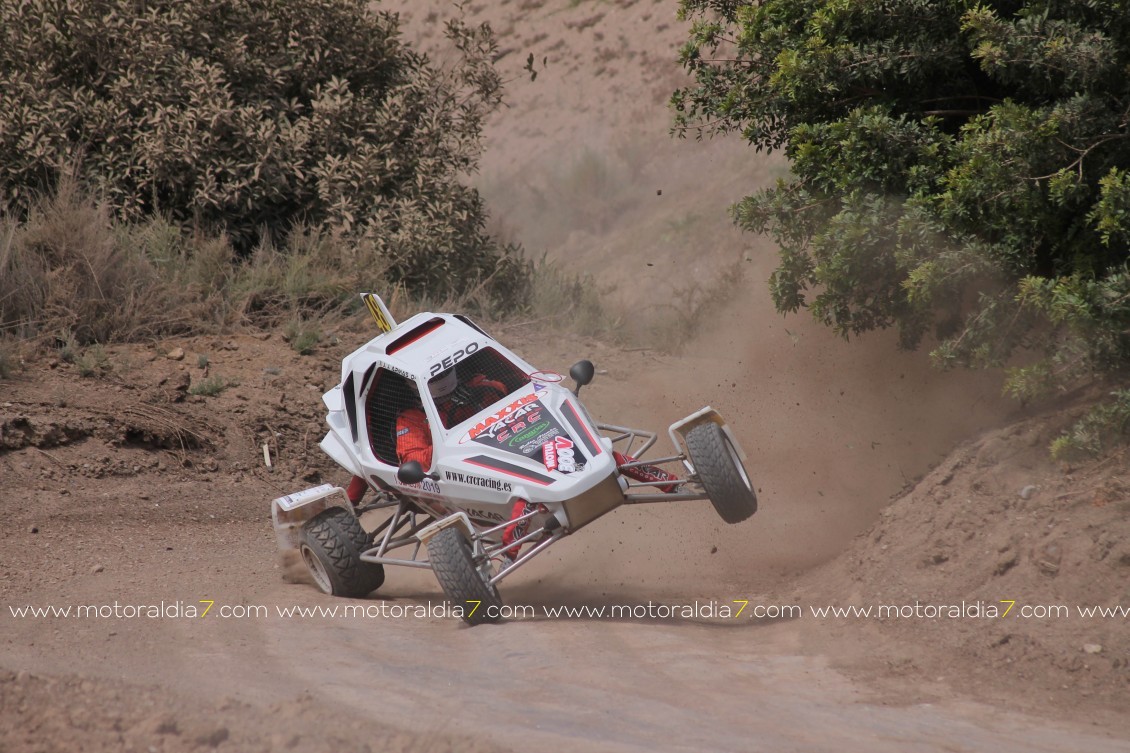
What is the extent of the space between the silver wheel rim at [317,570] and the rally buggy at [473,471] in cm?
1

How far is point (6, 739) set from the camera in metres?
4.46

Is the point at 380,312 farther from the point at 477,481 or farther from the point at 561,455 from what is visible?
the point at 561,455

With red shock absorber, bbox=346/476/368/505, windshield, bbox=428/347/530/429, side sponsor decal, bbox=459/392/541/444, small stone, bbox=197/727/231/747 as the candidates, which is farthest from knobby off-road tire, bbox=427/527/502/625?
small stone, bbox=197/727/231/747

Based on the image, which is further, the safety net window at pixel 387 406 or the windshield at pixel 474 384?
the safety net window at pixel 387 406

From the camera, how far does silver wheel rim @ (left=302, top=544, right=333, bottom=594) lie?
7953 millimetres

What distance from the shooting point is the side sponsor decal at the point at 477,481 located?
7273 millimetres

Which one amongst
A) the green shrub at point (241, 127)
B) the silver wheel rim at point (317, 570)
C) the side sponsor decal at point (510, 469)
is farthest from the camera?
the green shrub at point (241, 127)

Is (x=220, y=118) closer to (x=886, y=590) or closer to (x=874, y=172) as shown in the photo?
(x=874, y=172)

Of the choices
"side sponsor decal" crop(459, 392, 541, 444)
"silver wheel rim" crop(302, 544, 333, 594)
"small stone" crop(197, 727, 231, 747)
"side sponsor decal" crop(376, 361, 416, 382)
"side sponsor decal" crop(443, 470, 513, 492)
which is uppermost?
"side sponsor decal" crop(376, 361, 416, 382)

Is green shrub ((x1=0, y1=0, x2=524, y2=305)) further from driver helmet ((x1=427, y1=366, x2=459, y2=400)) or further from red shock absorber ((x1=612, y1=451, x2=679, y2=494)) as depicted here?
red shock absorber ((x1=612, y1=451, x2=679, y2=494))

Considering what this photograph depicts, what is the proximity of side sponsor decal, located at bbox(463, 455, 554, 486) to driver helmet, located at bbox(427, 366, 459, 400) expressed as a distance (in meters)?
0.71

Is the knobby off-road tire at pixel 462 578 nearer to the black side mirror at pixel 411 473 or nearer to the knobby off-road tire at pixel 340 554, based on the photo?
the black side mirror at pixel 411 473

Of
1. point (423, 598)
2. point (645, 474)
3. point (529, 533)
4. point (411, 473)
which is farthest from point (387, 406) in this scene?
point (645, 474)

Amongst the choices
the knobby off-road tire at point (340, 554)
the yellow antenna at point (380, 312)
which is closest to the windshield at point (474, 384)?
the yellow antenna at point (380, 312)
